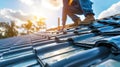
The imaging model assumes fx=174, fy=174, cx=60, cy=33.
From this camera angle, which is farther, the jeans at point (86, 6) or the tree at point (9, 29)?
the tree at point (9, 29)

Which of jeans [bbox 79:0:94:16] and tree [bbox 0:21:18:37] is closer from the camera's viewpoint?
jeans [bbox 79:0:94:16]

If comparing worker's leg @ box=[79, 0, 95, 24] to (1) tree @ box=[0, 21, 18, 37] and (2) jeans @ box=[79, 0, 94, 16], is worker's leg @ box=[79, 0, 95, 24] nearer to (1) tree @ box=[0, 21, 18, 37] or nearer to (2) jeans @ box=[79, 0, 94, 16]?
(2) jeans @ box=[79, 0, 94, 16]

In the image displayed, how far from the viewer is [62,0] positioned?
5906mm

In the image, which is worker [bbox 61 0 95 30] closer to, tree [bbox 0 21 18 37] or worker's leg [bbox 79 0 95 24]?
worker's leg [bbox 79 0 95 24]

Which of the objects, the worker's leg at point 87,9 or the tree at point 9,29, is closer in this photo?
the worker's leg at point 87,9

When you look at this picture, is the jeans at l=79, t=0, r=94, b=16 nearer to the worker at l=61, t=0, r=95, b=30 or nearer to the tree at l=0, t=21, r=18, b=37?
the worker at l=61, t=0, r=95, b=30

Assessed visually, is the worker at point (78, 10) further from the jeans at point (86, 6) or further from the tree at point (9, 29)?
the tree at point (9, 29)

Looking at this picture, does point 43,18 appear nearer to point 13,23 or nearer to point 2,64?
point 13,23

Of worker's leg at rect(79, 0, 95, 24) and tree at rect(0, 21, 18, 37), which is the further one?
tree at rect(0, 21, 18, 37)

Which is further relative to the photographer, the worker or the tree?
the tree

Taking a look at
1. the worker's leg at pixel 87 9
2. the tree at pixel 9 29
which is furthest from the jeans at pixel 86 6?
the tree at pixel 9 29

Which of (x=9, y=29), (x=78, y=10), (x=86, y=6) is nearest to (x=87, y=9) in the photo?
(x=86, y=6)

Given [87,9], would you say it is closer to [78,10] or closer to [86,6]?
[86,6]

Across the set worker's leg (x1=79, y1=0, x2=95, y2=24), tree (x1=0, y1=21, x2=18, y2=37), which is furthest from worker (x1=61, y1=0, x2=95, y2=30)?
tree (x1=0, y1=21, x2=18, y2=37)
